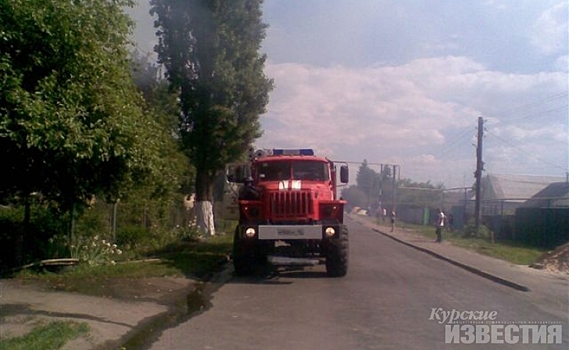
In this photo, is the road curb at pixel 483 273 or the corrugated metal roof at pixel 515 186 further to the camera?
the corrugated metal roof at pixel 515 186

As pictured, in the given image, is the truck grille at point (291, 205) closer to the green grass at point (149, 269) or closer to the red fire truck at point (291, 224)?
the red fire truck at point (291, 224)

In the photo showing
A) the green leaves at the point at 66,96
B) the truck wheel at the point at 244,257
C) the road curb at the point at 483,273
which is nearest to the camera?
the green leaves at the point at 66,96

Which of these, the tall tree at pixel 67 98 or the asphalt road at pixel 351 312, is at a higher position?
the tall tree at pixel 67 98

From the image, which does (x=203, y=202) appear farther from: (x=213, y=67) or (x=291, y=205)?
(x=291, y=205)

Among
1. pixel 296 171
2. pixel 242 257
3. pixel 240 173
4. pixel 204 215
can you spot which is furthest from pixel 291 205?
pixel 204 215

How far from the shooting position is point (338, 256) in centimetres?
1594

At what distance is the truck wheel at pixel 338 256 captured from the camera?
15.8 meters

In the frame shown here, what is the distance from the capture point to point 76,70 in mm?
11398

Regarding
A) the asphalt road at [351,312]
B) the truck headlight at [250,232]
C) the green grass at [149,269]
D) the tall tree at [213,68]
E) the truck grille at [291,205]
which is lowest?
the asphalt road at [351,312]

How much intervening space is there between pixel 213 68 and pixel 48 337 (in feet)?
59.8

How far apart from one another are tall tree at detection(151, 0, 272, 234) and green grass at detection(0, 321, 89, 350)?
17191mm

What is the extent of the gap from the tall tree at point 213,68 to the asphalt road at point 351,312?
10139 millimetres

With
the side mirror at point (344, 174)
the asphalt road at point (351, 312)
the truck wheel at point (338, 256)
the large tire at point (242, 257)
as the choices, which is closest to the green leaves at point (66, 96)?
the large tire at point (242, 257)

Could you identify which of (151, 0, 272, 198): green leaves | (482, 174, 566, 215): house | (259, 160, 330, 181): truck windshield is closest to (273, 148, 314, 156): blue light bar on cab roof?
(259, 160, 330, 181): truck windshield
